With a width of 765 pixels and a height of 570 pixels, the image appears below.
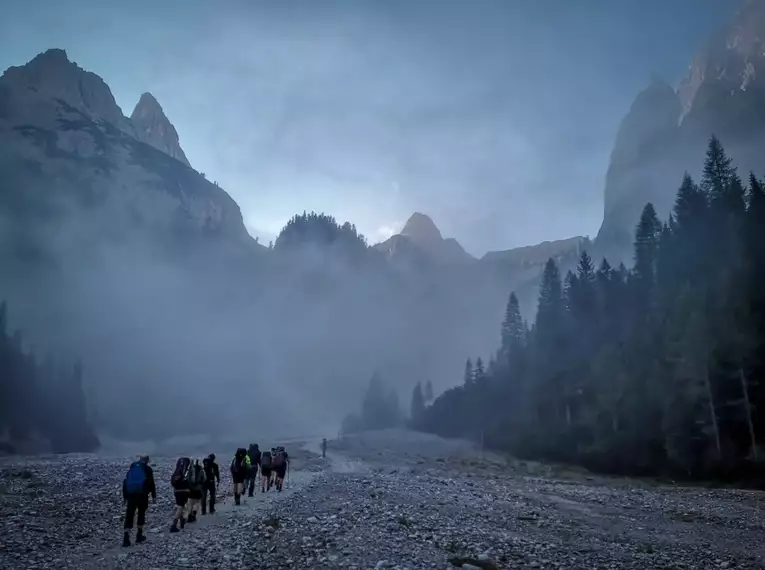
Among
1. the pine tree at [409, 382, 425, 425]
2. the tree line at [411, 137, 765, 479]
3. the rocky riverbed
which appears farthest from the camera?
the pine tree at [409, 382, 425, 425]

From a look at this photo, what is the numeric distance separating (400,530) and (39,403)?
129 m

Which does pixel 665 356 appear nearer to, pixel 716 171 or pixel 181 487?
pixel 716 171

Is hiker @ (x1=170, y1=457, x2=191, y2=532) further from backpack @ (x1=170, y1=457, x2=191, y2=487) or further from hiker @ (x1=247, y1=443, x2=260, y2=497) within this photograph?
hiker @ (x1=247, y1=443, x2=260, y2=497)

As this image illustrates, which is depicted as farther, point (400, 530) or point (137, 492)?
point (400, 530)

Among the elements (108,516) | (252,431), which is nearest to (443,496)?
(108,516)

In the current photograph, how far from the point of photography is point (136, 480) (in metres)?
16.1

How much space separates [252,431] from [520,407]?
132132 mm

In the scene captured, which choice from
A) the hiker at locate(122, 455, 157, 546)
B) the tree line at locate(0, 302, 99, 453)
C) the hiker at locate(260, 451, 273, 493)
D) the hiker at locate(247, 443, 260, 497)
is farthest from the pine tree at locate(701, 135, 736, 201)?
the tree line at locate(0, 302, 99, 453)

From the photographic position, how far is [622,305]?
7231 cm

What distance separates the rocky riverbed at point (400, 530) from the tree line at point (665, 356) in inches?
337

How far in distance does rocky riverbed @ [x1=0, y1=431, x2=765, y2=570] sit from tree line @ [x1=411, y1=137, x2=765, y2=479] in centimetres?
857

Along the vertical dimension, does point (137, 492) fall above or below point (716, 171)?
below

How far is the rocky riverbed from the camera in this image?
1420 centimetres

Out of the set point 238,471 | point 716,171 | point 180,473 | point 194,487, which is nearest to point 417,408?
point 716,171
